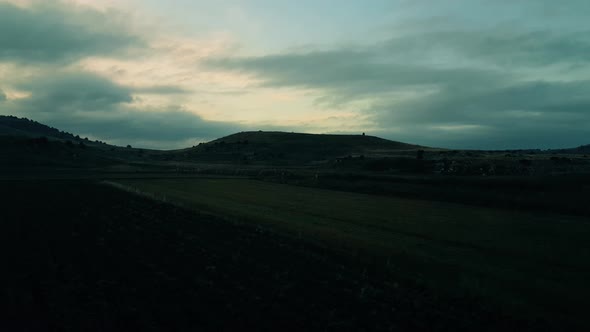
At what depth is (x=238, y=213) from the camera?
1559 inches

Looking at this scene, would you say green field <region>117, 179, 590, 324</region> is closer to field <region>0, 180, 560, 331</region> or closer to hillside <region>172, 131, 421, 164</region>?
field <region>0, 180, 560, 331</region>

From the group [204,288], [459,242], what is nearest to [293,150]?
[459,242]

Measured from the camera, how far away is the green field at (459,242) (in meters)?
17.5

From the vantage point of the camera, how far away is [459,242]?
27344 mm

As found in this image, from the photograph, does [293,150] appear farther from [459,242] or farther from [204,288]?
[204,288]

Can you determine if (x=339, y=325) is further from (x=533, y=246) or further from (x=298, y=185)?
(x=298, y=185)

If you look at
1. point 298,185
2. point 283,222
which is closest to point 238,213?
point 283,222

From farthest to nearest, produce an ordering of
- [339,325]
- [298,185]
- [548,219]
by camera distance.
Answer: [298,185]
[548,219]
[339,325]

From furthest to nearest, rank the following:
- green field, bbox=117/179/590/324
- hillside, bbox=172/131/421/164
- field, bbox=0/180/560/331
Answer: hillside, bbox=172/131/421/164 < green field, bbox=117/179/590/324 < field, bbox=0/180/560/331

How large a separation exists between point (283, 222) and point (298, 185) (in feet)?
136

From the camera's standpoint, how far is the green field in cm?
1753

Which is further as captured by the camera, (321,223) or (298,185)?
(298,185)

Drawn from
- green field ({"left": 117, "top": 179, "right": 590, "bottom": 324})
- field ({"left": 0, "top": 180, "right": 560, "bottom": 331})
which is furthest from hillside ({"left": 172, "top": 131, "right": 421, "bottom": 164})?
field ({"left": 0, "top": 180, "right": 560, "bottom": 331})

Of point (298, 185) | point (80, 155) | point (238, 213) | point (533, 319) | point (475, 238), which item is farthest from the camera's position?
point (80, 155)
